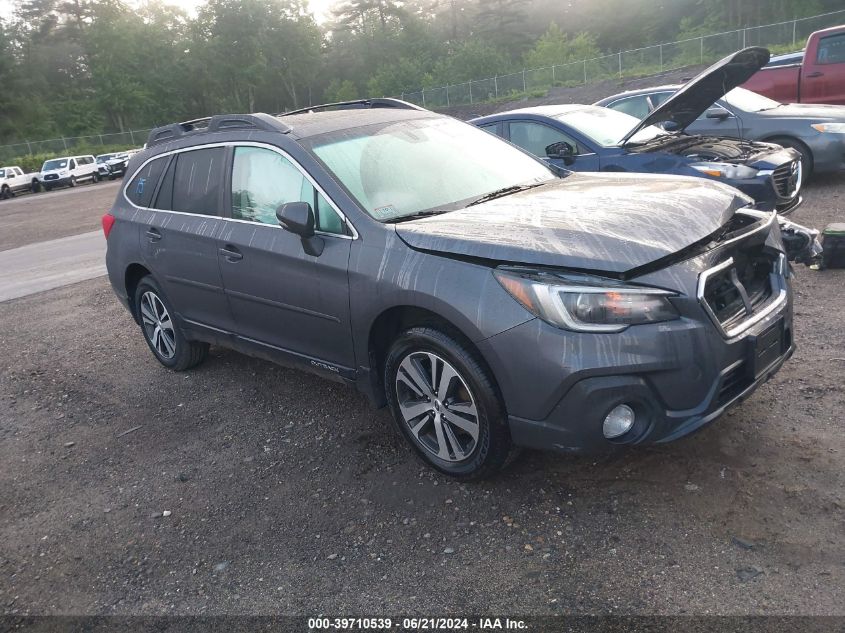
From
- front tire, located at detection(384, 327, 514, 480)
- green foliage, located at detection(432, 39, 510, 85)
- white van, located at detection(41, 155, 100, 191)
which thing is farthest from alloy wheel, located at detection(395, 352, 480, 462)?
green foliage, located at detection(432, 39, 510, 85)

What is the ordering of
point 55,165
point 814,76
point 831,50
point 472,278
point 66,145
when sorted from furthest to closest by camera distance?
point 66,145
point 55,165
point 814,76
point 831,50
point 472,278

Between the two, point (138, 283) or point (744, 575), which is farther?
point (138, 283)

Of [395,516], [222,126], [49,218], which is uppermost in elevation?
[222,126]

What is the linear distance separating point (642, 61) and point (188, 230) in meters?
36.2

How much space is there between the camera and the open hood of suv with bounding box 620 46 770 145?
620 centimetres

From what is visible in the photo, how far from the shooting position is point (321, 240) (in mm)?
3840

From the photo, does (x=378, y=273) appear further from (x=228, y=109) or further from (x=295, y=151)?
(x=228, y=109)

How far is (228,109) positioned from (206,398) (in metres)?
73.1

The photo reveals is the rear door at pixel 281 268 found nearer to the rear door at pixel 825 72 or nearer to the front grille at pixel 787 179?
the front grille at pixel 787 179

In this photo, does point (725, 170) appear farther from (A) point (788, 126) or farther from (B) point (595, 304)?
(B) point (595, 304)

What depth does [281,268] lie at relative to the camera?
409 centimetres

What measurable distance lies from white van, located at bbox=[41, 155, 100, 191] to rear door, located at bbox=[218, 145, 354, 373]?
36581mm

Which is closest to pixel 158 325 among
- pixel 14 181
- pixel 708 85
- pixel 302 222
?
pixel 302 222

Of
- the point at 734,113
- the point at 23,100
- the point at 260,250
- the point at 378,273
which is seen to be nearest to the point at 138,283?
the point at 260,250
